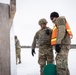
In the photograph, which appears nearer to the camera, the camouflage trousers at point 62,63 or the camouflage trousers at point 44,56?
the camouflage trousers at point 62,63

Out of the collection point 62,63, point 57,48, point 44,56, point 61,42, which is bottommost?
point 62,63

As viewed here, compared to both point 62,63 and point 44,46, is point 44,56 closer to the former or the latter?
point 44,46

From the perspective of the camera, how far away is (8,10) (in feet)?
14.3

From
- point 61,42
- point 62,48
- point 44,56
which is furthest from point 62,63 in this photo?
point 44,56

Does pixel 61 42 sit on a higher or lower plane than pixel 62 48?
higher

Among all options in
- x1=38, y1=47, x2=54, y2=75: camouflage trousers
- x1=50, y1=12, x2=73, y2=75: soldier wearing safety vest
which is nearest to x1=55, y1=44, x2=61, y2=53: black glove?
x1=50, y1=12, x2=73, y2=75: soldier wearing safety vest

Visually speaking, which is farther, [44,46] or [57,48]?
[44,46]

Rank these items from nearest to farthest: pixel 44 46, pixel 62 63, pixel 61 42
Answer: pixel 62 63 < pixel 61 42 < pixel 44 46

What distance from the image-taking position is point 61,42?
13.8ft

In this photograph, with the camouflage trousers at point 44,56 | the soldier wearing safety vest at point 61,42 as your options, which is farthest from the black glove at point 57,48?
the camouflage trousers at point 44,56

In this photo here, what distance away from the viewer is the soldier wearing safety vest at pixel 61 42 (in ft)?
13.5

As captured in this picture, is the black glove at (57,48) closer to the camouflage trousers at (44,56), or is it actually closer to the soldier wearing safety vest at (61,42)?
the soldier wearing safety vest at (61,42)

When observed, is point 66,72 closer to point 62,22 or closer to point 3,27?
point 62,22

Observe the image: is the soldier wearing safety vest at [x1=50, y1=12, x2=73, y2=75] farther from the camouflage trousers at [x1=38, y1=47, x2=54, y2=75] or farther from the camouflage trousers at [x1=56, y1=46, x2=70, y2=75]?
A: the camouflage trousers at [x1=38, y1=47, x2=54, y2=75]
